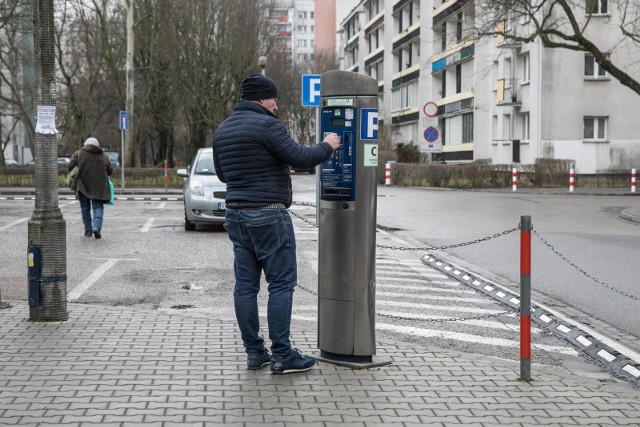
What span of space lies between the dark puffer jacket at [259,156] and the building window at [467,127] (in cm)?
5066

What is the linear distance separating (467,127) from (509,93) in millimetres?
10319

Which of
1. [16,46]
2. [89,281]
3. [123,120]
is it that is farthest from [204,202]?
[16,46]

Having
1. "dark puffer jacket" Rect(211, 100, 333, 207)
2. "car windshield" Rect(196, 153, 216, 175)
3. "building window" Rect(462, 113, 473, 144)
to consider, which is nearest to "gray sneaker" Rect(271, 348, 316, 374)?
"dark puffer jacket" Rect(211, 100, 333, 207)

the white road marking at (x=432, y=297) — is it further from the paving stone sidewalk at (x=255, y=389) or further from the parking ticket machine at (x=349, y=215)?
the parking ticket machine at (x=349, y=215)

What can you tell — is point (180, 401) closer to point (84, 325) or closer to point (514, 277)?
point (84, 325)

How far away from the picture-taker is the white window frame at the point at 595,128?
143 ft

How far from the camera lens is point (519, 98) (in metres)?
46.0

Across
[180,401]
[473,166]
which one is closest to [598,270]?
[180,401]

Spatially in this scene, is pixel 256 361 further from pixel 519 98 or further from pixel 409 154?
pixel 409 154

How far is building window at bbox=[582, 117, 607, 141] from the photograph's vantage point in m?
43.5

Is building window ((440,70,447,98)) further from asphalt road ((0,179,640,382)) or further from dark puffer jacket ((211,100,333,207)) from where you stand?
dark puffer jacket ((211,100,333,207))

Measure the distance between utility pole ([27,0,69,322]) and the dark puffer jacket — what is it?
234 cm

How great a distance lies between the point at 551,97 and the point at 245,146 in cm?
3885

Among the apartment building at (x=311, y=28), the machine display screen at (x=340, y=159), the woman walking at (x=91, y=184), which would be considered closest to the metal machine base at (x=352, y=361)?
the machine display screen at (x=340, y=159)
